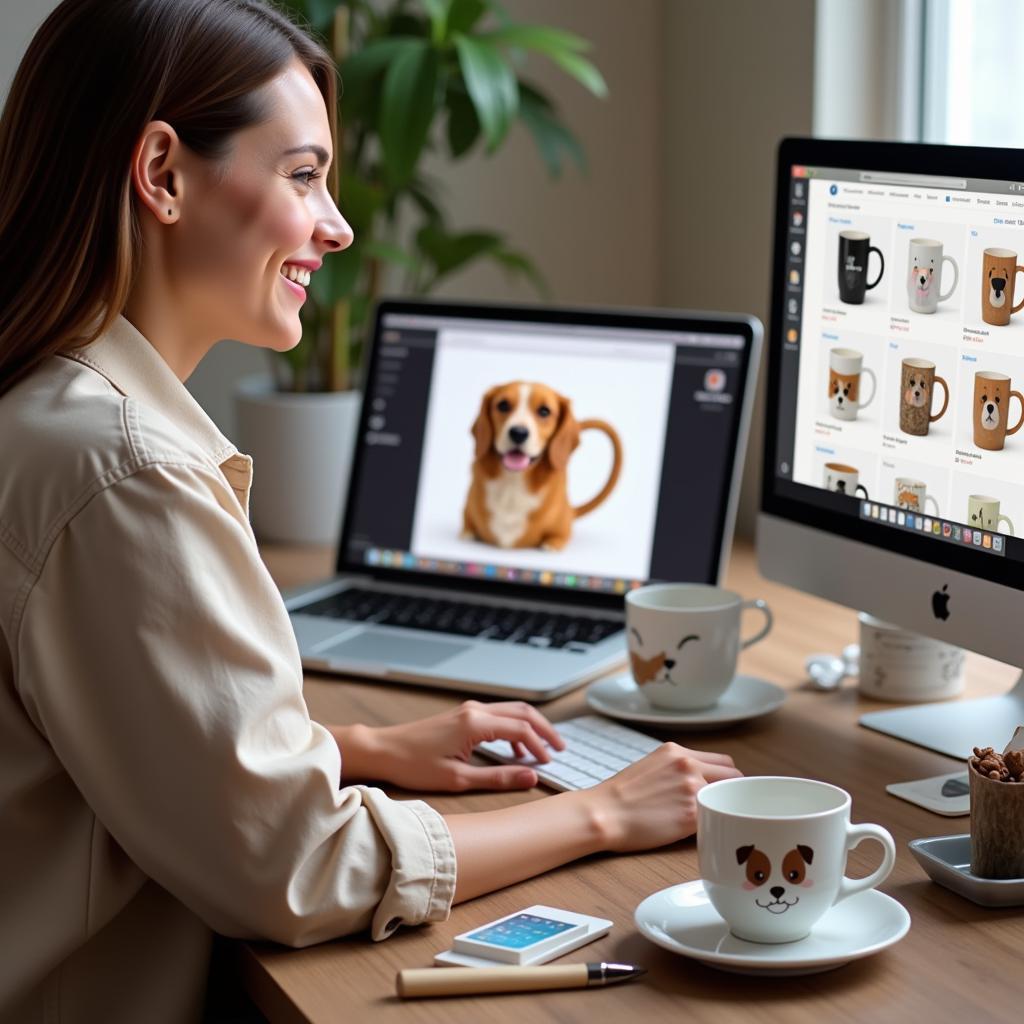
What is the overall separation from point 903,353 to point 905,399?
0.12ft

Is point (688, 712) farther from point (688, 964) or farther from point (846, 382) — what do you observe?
point (688, 964)

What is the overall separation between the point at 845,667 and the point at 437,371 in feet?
1.81

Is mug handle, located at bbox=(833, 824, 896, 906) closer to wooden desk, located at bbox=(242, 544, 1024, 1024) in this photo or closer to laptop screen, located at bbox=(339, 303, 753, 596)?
wooden desk, located at bbox=(242, 544, 1024, 1024)

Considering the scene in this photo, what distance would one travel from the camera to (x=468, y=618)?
1.51 m

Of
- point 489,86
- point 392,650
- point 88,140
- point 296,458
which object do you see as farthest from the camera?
point 296,458

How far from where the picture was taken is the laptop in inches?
58.2

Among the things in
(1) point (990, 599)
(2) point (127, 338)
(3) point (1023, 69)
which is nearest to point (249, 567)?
(2) point (127, 338)

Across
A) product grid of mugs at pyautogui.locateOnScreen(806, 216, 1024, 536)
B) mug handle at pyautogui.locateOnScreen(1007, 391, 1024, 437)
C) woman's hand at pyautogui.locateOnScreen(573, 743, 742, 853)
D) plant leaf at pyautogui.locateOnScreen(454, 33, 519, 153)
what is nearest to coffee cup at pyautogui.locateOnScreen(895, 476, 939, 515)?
product grid of mugs at pyautogui.locateOnScreen(806, 216, 1024, 536)

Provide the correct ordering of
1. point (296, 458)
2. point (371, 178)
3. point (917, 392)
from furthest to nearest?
point (371, 178) < point (296, 458) < point (917, 392)

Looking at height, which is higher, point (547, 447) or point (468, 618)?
point (547, 447)

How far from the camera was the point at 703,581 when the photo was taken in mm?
1476

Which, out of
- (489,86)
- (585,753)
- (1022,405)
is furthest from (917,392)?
(489,86)

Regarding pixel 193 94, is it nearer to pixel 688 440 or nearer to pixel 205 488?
pixel 205 488

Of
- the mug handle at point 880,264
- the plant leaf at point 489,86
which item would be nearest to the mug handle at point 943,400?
the mug handle at point 880,264
